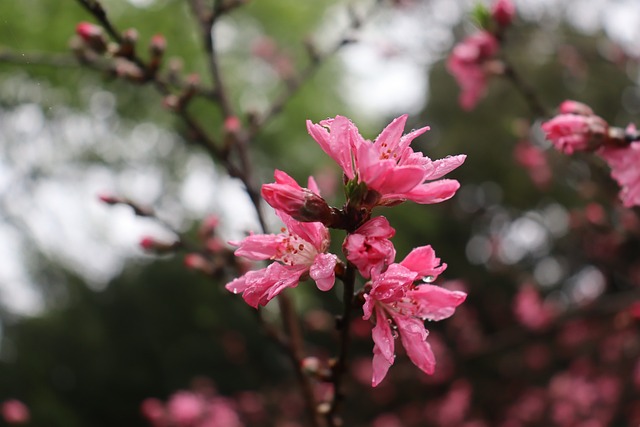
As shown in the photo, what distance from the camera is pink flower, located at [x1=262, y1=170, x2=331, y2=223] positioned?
29.7 inches

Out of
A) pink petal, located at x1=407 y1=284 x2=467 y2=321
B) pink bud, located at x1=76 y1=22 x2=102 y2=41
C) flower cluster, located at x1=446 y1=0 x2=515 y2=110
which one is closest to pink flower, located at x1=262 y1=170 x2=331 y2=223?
pink petal, located at x1=407 y1=284 x2=467 y2=321

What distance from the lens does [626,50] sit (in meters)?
3.93

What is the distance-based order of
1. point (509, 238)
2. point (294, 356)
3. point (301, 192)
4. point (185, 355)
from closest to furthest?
point (301, 192), point (294, 356), point (185, 355), point (509, 238)

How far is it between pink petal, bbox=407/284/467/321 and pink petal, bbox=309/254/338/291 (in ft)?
0.58

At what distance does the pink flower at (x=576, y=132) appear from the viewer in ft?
3.77

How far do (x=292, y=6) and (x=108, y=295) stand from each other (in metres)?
4.53

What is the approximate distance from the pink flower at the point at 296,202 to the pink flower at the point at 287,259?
5 cm

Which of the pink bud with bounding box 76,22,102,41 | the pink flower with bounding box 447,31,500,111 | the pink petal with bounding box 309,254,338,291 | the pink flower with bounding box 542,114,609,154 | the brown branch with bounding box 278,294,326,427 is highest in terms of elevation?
the pink bud with bounding box 76,22,102,41

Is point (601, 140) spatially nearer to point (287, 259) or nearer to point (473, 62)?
point (287, 259)

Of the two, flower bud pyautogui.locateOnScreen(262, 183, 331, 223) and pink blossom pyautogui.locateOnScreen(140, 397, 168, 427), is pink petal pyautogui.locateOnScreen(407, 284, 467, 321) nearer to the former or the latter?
flower bud pyautogui.locateOnScreen(262, 183, 331, 223)

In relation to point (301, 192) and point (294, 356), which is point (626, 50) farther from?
point (301, 192)

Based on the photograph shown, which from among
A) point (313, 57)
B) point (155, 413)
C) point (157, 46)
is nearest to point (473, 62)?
point (313, 57)

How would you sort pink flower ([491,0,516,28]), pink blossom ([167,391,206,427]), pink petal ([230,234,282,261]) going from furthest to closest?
pink blossom ([167,391,206,427]), pink flower ([491,0,516,28]), pink petal ([230,234,282,261])

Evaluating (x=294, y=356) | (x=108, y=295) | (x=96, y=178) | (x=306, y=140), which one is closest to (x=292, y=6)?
(x=306, y=140)
